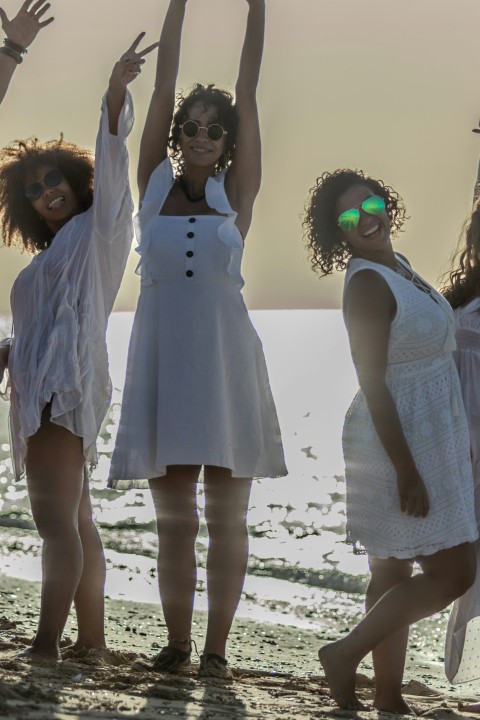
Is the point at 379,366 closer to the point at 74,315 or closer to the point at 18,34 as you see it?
the point at 74,315

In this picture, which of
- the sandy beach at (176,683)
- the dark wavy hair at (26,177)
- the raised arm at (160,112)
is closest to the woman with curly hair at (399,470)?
the sandy beach at (176,683)

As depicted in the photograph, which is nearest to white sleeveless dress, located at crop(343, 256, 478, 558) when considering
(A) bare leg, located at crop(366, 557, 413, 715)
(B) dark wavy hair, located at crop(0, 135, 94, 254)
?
(A) bare leg, located at crop(366, 557, 413, 715)

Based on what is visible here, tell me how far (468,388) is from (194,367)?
106 cm

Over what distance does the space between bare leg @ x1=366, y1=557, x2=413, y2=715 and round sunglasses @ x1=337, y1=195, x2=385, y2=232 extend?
4.06ft

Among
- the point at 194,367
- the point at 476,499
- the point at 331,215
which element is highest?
the point at 331,215

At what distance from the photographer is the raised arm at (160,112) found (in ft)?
16.6

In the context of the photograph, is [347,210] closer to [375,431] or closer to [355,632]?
[375,431]

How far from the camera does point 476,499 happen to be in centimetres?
468

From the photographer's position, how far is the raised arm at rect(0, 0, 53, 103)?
488 cm

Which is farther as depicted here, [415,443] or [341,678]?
[415,443]

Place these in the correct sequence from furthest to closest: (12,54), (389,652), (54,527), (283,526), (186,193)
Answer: (283,526) < (186,193) < (12,54) < (54,527) < (389,652)

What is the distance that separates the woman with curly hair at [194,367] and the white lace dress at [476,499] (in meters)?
0.76

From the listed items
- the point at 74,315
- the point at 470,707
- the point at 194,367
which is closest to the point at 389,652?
the point at 470,707

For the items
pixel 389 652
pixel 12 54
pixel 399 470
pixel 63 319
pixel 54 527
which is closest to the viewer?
pixel 399 470
